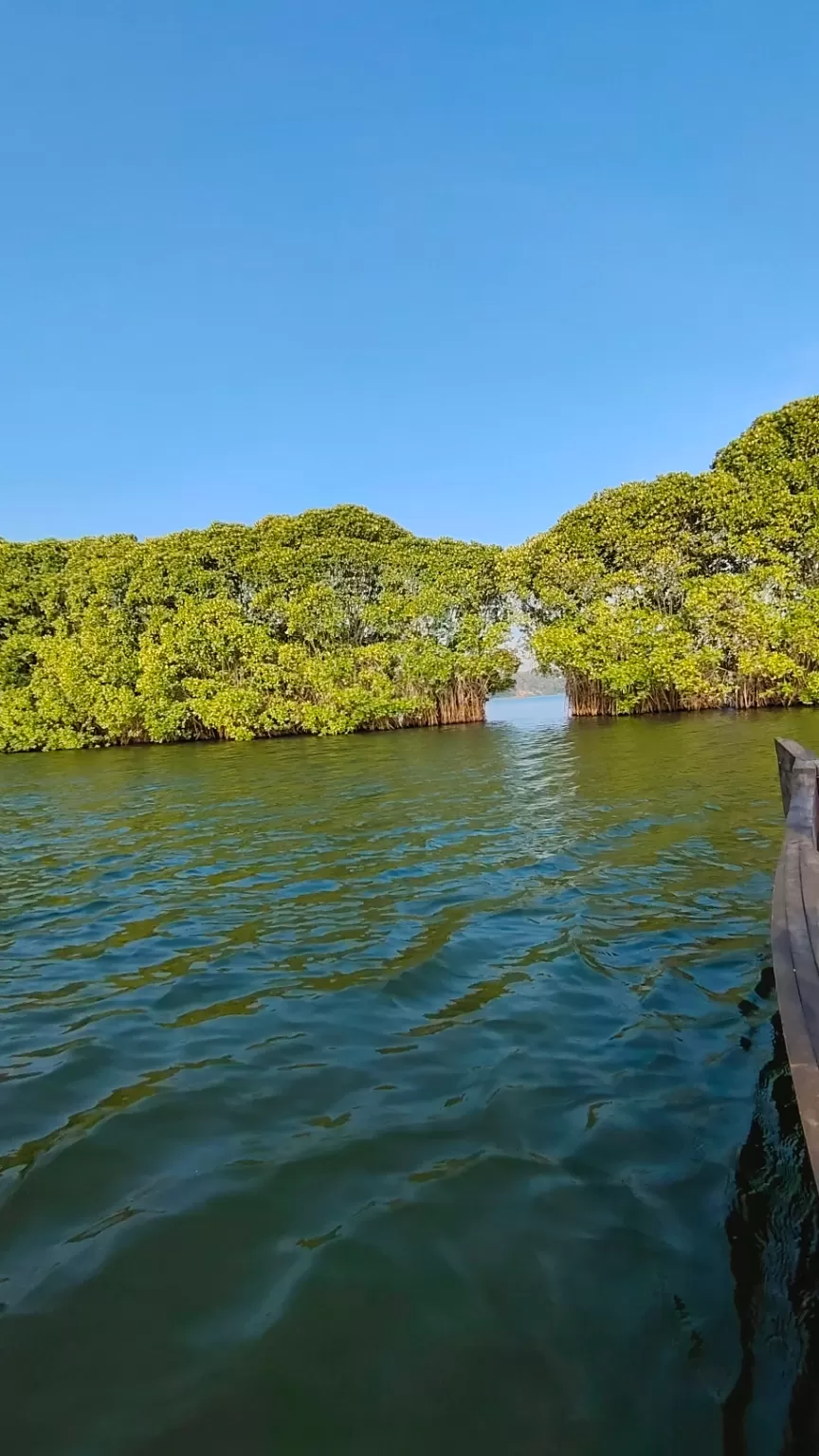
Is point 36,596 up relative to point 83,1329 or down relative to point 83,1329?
up

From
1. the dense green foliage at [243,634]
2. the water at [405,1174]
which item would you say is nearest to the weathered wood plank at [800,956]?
the water at [405,1174]

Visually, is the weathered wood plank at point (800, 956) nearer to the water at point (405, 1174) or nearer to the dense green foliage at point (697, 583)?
the water at point (405, 1174)

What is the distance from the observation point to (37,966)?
543 centimetres

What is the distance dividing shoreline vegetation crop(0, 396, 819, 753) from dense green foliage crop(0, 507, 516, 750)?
0.09 meters

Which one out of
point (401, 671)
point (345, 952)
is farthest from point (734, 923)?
point (401, 671)

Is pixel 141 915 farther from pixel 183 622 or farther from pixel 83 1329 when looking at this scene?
pixel 183 622

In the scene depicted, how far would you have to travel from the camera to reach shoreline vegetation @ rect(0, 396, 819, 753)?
97.2 feet

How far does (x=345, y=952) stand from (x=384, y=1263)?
3040mm

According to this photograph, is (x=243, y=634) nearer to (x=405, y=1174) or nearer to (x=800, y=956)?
(x=405, y=1174)

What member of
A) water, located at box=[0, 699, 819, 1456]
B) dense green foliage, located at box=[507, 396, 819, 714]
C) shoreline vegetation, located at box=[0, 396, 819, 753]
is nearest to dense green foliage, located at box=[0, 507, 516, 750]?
shoreline vegetation, located at box=[0, 396, 819, 753]

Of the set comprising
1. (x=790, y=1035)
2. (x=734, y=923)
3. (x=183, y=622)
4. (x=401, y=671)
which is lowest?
(x=734, y=923)

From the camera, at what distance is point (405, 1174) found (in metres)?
2.88

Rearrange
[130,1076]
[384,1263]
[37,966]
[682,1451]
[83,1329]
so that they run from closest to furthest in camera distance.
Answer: [682,1451] < [83,1329] < [384,1263] < [130,1076] < [37,966]

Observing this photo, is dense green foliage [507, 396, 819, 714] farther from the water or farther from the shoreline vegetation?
the water
